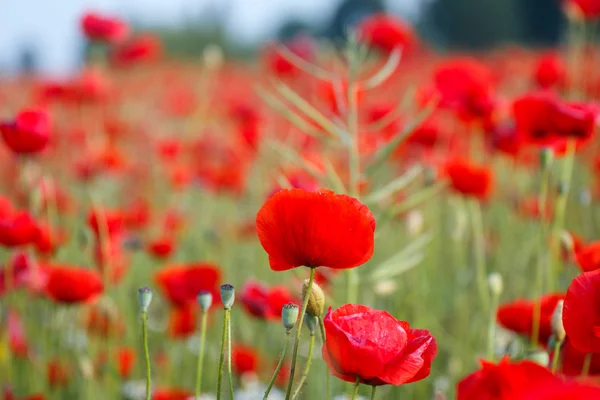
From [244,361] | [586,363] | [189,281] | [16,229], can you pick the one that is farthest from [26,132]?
[586,363]

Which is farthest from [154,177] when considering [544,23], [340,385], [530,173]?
[544,23]

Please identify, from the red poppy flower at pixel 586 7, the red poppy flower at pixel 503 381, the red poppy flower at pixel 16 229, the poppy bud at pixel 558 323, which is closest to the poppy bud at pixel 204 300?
the red poppy flower at pixel 503 381

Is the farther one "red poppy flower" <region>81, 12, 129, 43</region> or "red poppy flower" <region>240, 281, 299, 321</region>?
"red poppy flower" <region>81, 12, 129, 43</region>

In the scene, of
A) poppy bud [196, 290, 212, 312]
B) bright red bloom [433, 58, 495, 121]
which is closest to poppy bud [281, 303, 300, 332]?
poppy bud [196, 290, 212, 312]

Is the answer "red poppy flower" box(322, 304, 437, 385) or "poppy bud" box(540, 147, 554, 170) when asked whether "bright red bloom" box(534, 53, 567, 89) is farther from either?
"red poppy flower" box(322, 304, 437, 385)

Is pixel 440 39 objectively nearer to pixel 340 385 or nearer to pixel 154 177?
pixel 154 177

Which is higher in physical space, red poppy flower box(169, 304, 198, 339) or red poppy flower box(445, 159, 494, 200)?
red poppy flower box(445, 159, 494, 200)

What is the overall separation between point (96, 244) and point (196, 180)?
1640mm

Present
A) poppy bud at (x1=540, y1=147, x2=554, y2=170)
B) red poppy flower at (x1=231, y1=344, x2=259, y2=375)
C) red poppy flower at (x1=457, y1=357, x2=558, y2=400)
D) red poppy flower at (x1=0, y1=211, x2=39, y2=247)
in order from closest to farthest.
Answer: red poppy flower at (x1=457, y1=357, x2=558, y2=400) < poppy bud at (x1=540, y1=147, x2=554, y2=170) < red poppy flower at (x1=0, y1=211, x2=39, y2=247) < red poppy flower at (x1=231, y1=344, x2=259, y2=375)

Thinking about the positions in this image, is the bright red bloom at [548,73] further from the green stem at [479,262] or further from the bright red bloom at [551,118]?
the bright red bloom at [551,118]

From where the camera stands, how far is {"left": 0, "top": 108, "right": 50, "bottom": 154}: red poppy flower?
1604 mm

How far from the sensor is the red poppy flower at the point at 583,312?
2.59 ft

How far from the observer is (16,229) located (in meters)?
1.60

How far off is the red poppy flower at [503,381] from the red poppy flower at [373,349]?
0.11 meters
